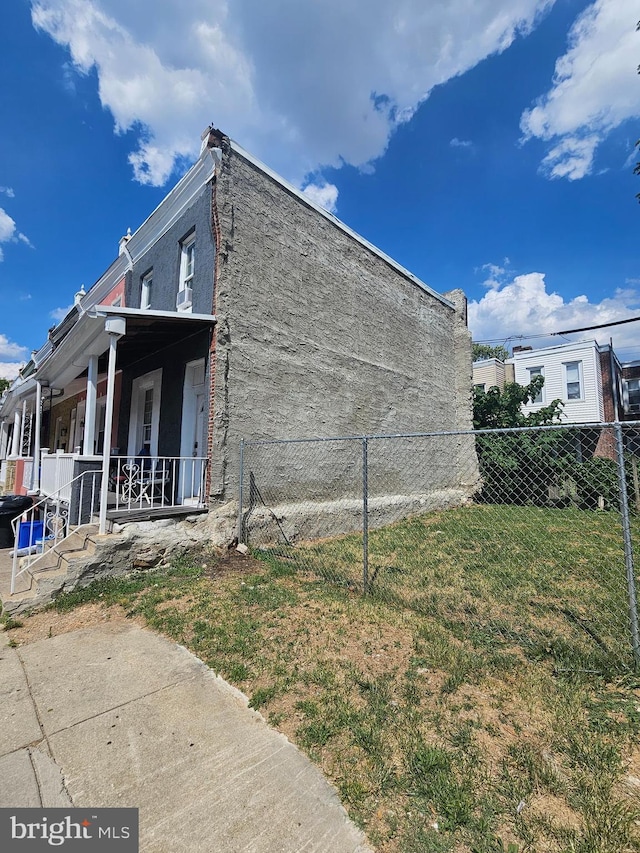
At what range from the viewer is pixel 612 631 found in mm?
4133

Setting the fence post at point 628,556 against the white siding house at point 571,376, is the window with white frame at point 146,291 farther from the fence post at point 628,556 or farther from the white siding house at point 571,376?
the white siding house at point 571,376

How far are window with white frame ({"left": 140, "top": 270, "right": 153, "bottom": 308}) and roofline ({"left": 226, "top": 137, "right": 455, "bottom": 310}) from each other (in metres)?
4.15

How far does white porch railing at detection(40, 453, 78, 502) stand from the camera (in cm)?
756

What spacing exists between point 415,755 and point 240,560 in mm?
4936

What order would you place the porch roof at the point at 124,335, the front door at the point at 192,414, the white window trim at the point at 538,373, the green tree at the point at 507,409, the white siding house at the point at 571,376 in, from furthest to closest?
the white window trim at the point at 538,373 < the white siding house at the point at 571,376 < the green tree at the point at 507,409 < the front door at the point at 192,414 < the porch roof at the point at 124,335

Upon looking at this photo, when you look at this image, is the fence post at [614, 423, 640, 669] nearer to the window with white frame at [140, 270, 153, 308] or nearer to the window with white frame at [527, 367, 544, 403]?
the window with white frame at [140, 270, 153, 308]

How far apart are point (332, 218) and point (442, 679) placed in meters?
9.73

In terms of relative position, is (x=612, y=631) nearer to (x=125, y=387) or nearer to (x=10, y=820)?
(x=10, y=820)

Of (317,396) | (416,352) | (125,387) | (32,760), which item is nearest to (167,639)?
(32,760)

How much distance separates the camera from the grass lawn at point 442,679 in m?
2.13

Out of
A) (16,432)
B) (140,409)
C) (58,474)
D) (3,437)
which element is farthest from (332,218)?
(3,437)

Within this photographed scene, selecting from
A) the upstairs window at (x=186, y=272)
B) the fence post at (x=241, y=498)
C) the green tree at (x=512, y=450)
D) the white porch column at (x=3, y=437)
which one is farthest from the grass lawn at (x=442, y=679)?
the white porch column at (x=3, y=437)

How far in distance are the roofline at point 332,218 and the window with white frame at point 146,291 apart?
415cm

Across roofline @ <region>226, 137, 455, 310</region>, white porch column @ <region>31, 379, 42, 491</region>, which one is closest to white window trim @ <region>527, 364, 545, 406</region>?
roofline @ <region>226, 137, 455, 310</region>
